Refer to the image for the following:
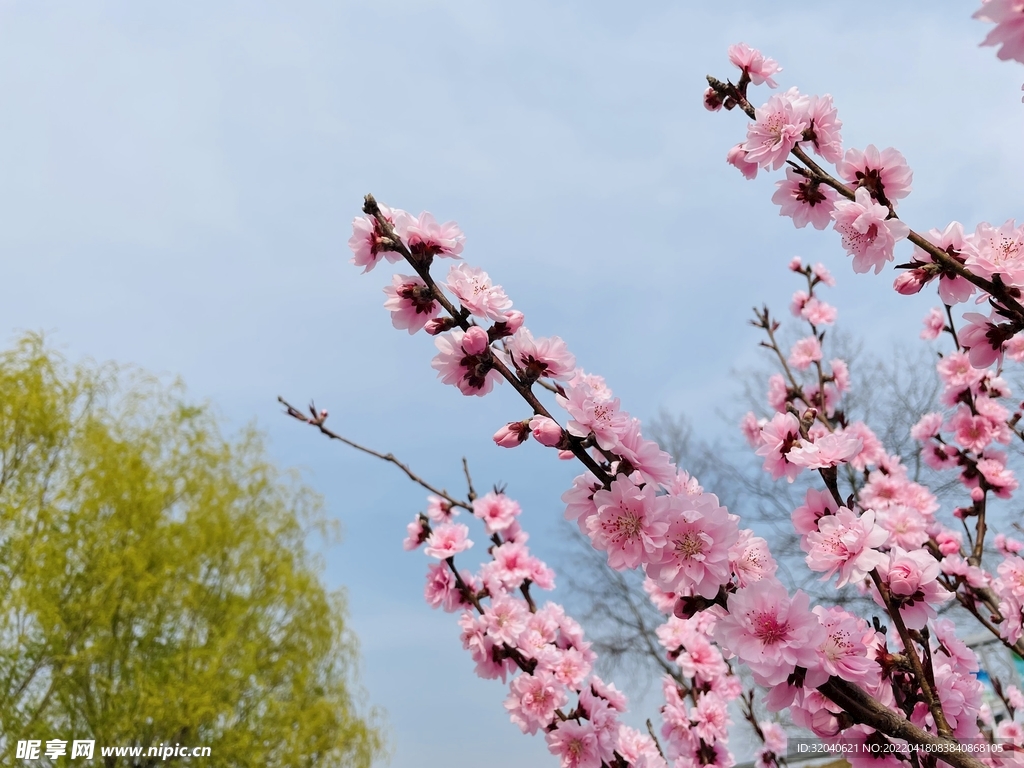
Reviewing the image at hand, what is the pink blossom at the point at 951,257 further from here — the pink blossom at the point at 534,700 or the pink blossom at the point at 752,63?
the pink blossom at the point at 534,700

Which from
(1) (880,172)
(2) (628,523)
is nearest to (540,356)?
(2) (628,523)

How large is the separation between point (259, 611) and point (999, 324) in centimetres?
965

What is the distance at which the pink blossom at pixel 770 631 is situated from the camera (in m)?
1.07

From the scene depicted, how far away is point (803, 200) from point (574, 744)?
184 cm

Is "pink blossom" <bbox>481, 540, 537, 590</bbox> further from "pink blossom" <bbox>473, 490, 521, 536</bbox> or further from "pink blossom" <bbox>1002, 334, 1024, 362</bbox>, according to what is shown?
"pink blossom" <bbox>1002, 334, 1024, 362</bbox>

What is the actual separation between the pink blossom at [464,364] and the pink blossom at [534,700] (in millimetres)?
1357

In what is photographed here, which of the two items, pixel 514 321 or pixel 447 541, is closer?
pixel 514 321

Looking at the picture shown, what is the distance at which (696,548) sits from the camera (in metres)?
1.10

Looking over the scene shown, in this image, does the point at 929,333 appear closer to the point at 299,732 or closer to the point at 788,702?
the point at 788,702

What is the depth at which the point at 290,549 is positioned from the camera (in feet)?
32.2

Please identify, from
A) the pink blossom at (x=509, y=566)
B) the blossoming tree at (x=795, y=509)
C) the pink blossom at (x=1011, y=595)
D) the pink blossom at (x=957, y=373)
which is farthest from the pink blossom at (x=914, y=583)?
the pink blossom at (x=957, y=373)

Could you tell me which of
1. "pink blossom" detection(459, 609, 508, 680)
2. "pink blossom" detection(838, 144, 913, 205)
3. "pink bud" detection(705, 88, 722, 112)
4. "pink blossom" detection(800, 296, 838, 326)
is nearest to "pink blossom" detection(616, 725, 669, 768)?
"pink blossom" detection(459, 609, 508, 680)

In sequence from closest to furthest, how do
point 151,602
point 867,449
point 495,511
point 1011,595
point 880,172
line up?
point 880,172 → point 1011,595 → point 495,511 → point 867,449 → point 151,602

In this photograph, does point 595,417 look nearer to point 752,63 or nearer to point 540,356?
point 540,356
